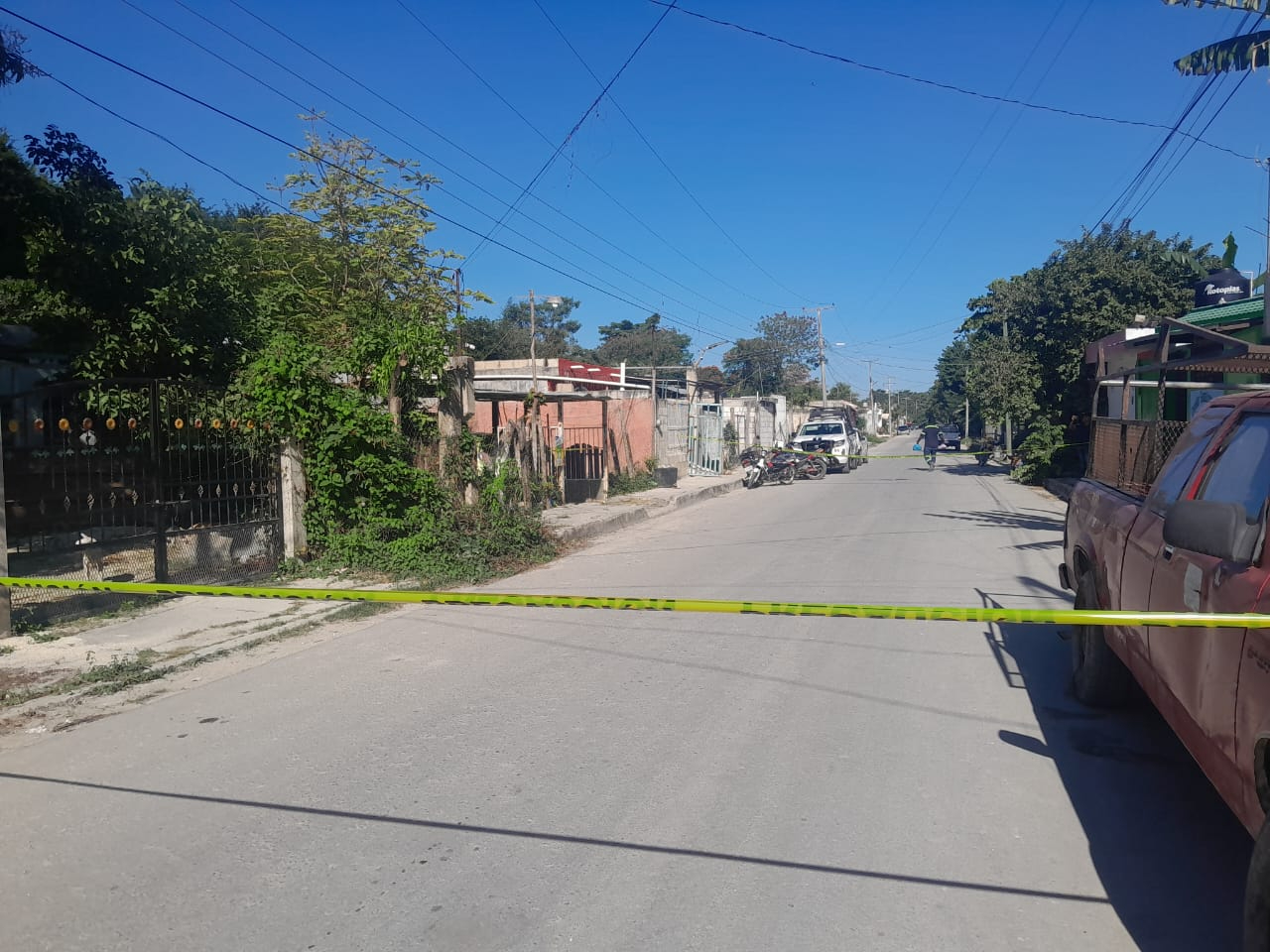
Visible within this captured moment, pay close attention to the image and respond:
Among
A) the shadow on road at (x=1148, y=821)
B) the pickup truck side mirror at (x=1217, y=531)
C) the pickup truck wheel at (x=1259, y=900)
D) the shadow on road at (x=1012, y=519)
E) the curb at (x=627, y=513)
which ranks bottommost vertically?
the shadow on road at (x=1148, y=821)

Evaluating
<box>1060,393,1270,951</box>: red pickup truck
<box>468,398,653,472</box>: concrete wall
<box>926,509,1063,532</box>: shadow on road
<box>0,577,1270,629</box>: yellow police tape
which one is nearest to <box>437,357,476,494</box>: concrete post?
<box>0,577,1270,629</box>: yellow police tape

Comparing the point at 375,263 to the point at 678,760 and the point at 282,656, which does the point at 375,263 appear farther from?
the point at 678,760

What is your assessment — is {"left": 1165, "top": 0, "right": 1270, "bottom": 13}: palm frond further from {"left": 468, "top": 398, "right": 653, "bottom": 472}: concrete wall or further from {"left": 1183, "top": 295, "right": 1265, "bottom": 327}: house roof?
{"left": 468, "top": 398, "right": 653, "bottom": 472}: concrete wall

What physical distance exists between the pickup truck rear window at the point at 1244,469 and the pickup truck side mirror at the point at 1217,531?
0.22 m

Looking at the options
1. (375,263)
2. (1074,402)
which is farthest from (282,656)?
(1074,402)

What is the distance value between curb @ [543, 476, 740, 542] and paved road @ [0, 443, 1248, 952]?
748 cm

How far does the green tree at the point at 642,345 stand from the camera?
74375mm

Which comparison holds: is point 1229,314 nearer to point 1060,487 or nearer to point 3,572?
point 1060,487

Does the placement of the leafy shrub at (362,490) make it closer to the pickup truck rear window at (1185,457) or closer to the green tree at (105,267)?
the green tree at (105,267)

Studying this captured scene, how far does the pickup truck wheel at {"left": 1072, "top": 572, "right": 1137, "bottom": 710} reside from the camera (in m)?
5.45

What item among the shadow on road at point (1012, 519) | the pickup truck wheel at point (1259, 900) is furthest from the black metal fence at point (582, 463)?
the pickup truck wheel at point (1259, 900)

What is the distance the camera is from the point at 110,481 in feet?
32.0

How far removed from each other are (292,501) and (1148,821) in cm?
981

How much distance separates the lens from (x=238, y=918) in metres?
3.48
